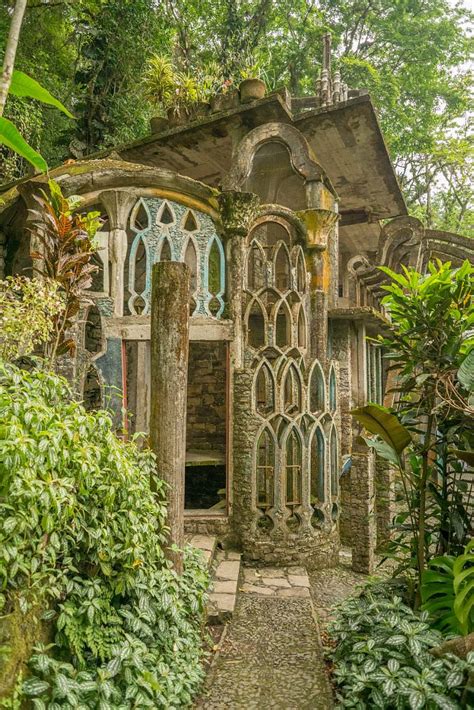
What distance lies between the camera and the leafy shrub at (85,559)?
7.99ft

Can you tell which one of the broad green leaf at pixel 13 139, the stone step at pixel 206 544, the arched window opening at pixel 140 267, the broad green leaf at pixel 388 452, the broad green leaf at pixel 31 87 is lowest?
the stone step at pixel 206 544

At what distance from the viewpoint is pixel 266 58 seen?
15148 mm

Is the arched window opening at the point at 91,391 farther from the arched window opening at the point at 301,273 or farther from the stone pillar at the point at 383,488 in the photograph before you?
the stone pillar at the point at 383,488

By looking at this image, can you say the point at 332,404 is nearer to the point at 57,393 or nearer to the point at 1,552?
the point at 57,393

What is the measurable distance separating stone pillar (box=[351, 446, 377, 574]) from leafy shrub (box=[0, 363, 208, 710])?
3.40 metres

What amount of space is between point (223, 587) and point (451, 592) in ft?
7.91

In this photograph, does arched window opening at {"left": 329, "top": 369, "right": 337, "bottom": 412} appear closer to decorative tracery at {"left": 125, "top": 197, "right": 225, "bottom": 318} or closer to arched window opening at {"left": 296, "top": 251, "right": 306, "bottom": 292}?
arched window opening at {"left": 296, "top": 251, "right": 306, "bottom": 292}

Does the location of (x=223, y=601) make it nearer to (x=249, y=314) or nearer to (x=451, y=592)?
(x=451, y=592)

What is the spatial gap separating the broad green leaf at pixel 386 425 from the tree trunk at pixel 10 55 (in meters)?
3.11

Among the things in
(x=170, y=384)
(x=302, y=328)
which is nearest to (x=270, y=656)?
(x=170, y=384)

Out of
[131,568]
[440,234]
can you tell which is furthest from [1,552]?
[440,234]

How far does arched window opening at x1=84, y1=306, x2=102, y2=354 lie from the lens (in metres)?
7.16

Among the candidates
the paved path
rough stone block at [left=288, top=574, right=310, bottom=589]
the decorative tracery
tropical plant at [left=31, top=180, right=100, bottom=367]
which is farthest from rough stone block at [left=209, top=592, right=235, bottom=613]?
the decorative tracery

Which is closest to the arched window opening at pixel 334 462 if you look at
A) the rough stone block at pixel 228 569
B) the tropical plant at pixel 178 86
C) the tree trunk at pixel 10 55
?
the rough stone block at pixel 228 569
